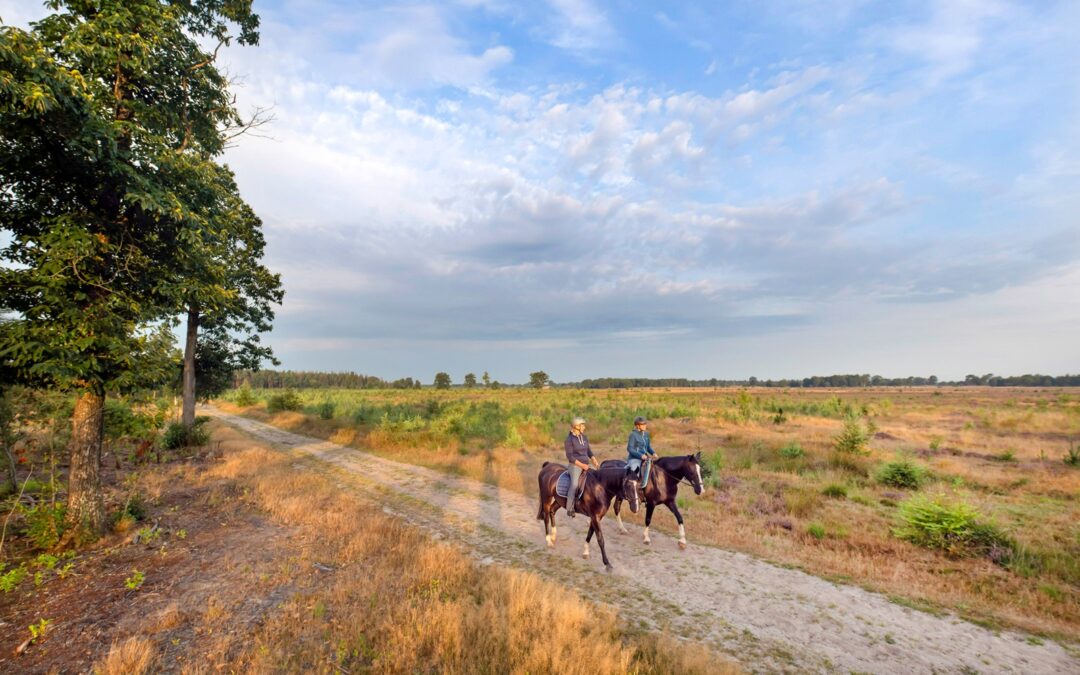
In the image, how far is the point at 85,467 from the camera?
8.75 meters

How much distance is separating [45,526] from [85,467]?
3.99ft

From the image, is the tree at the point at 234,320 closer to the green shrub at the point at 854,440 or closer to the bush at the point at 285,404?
the bush at the point at 285,404

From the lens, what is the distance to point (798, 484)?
14.8m

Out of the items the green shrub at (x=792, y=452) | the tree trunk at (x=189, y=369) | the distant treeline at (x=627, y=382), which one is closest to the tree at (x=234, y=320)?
the tree trunk at (x=189, y=369)

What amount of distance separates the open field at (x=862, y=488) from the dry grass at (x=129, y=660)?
991 centimetres

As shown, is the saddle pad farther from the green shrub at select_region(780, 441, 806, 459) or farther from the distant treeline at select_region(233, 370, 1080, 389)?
the distant treeline at select_region(233, 370, 1080, 389)

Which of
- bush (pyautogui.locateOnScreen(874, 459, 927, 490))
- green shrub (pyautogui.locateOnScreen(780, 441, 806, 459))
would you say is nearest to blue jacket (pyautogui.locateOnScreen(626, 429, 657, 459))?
bush (pyautogui.locateOnScreen(874, 459, 927, 490))

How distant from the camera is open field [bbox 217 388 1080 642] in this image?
788 cm

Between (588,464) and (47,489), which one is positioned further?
(47,489)

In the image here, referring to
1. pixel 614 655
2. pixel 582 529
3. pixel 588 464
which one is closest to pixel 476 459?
pixel 582 529

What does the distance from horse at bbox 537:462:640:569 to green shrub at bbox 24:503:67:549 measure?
980 cm

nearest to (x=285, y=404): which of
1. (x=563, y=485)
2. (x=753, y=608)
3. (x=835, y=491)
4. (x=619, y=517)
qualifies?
(x=619, y=517)

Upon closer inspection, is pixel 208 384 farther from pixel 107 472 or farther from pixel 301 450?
pixel 107 472

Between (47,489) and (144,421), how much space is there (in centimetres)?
307
